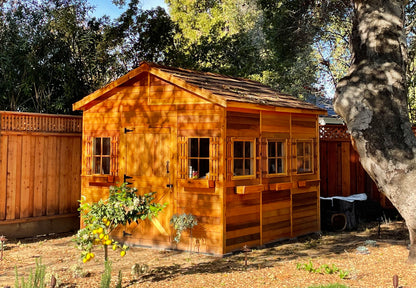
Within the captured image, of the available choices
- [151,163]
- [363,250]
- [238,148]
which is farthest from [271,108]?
[363,250]

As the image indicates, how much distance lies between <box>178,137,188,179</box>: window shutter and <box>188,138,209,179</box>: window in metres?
0.08

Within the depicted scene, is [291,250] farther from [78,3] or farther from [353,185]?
[78,3]

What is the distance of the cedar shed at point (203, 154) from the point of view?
25.8ft

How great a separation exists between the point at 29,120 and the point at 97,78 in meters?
4.68

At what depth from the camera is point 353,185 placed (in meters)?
11.9

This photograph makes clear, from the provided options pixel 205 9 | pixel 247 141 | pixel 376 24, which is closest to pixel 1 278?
pixel 247 141

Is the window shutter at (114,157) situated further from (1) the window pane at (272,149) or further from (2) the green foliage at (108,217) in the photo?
(1) the window pane at (272,149)

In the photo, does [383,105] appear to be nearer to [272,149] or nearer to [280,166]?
[272,149]

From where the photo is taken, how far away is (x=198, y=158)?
26.5 feet

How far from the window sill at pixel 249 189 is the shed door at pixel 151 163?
1.32m

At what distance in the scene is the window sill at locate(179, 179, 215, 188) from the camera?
7797 millimetres

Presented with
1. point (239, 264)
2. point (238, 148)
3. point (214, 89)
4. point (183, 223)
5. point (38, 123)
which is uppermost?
point (214, 89)

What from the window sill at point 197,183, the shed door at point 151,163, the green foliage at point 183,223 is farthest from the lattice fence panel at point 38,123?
the green foliage at point 183,223

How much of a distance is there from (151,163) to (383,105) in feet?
14.4
